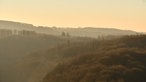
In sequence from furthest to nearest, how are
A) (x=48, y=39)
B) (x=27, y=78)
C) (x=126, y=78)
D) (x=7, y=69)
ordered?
(x=48, y=39)
(x=7, y=69)
(x=27, y=78)
(x=126, y=78)

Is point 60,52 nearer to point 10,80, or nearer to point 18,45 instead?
point 10,80

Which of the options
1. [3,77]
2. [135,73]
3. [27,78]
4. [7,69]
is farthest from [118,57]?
[7,69]

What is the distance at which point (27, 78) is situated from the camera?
82.9 meters

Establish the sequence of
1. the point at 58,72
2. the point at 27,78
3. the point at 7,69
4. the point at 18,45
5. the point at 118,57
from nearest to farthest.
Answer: the point at 118,57
the point at 58,72
the point at 27,78
the point at 7,69
the point at 18,45

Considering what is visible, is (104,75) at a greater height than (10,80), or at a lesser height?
greater

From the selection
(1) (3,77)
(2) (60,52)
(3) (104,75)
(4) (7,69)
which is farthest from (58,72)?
(2) (60,52)

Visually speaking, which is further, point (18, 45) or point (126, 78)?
point (18, 45)

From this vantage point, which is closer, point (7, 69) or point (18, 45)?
point (7, 69)

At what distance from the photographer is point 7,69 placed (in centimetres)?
9381

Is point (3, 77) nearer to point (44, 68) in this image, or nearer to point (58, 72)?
point (44, 68)

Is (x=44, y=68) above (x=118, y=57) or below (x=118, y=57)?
below

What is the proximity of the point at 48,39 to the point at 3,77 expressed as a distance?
70.0 metres

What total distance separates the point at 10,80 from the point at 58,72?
19398mm

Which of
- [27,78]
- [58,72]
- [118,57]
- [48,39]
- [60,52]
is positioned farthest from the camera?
[48,39]
